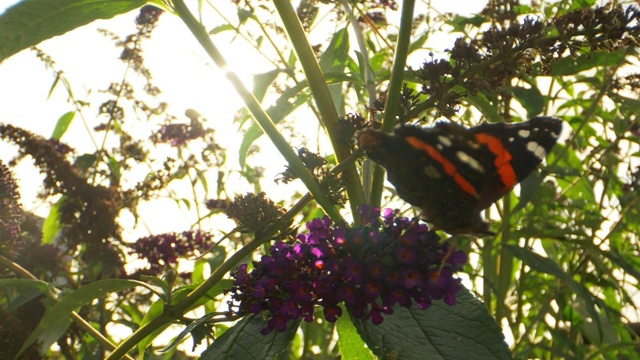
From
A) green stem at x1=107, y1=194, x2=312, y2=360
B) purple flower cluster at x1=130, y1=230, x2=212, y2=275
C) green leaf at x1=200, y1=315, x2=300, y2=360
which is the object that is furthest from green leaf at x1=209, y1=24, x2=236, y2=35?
green leaf at x1=200, y1=315, x2=300, y2=360

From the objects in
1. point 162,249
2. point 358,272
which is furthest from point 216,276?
point 162,249

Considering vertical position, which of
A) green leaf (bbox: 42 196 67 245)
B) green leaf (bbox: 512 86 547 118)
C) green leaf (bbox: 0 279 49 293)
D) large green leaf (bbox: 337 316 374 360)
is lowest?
large green leaf (bbox: 337 316 374 360)

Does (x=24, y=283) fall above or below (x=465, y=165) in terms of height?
below

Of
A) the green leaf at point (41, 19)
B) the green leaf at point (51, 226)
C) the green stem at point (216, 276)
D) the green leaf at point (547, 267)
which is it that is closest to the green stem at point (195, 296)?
the green stem at point (216, 276)

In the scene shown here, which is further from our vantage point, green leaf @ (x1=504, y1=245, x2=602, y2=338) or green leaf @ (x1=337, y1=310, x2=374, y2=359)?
green leaf @ (x1=504, y1=245, x2=602, y2=338)

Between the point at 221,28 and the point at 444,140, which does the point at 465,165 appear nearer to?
the point at 444,140

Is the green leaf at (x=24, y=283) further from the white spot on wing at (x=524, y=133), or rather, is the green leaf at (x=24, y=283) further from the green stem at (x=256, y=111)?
the white spot on wing at (x=524, y=133)

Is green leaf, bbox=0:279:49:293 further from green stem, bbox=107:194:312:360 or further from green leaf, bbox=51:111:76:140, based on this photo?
green leaf, bbox=51:111:76:140
